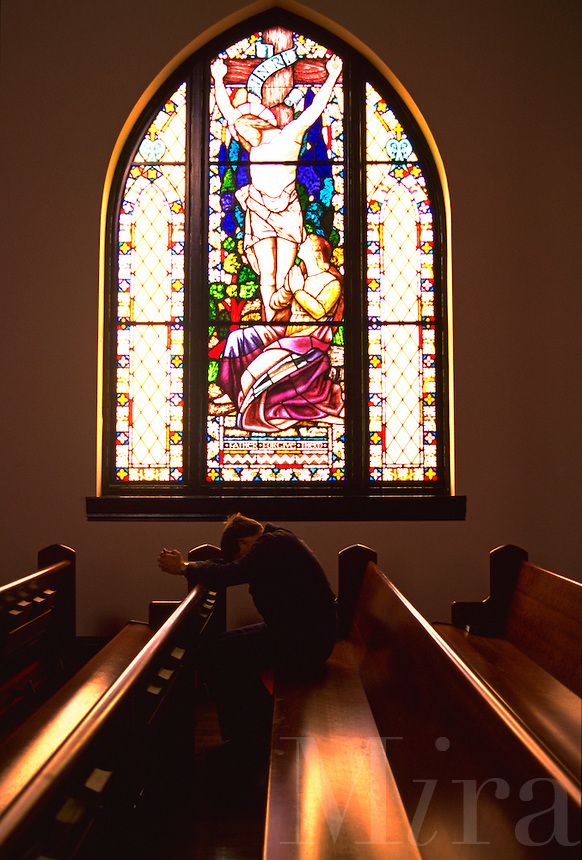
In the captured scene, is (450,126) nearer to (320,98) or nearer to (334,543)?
(320,98)

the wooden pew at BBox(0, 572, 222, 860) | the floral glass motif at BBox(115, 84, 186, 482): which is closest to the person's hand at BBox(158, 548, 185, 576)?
the wooden pew at BBox(0, 572, 222, 860)

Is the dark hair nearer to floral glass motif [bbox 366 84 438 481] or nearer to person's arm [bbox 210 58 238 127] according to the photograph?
floral glass motif [bbox 366 84 438 481]

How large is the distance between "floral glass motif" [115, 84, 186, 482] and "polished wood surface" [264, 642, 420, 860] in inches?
97.6

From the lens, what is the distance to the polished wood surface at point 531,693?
2.03 metres

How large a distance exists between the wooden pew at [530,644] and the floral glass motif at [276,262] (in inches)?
66.0

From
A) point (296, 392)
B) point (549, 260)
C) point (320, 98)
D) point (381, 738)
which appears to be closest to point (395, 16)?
point (320, 98)

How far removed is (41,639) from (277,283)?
9.17 feet

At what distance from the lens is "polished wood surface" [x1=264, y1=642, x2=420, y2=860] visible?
1654mm

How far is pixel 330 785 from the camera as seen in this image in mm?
1928

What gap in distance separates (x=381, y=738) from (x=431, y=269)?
352 cm

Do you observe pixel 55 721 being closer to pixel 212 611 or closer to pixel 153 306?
pixel 212 611

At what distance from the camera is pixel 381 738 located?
2238mm

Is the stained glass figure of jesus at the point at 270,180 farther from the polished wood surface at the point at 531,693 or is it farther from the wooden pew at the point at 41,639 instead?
the polished wood surface at the point at 531,693

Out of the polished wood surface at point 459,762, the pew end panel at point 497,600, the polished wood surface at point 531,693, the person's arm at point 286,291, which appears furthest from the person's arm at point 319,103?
the polished wood surface at point 459,762
